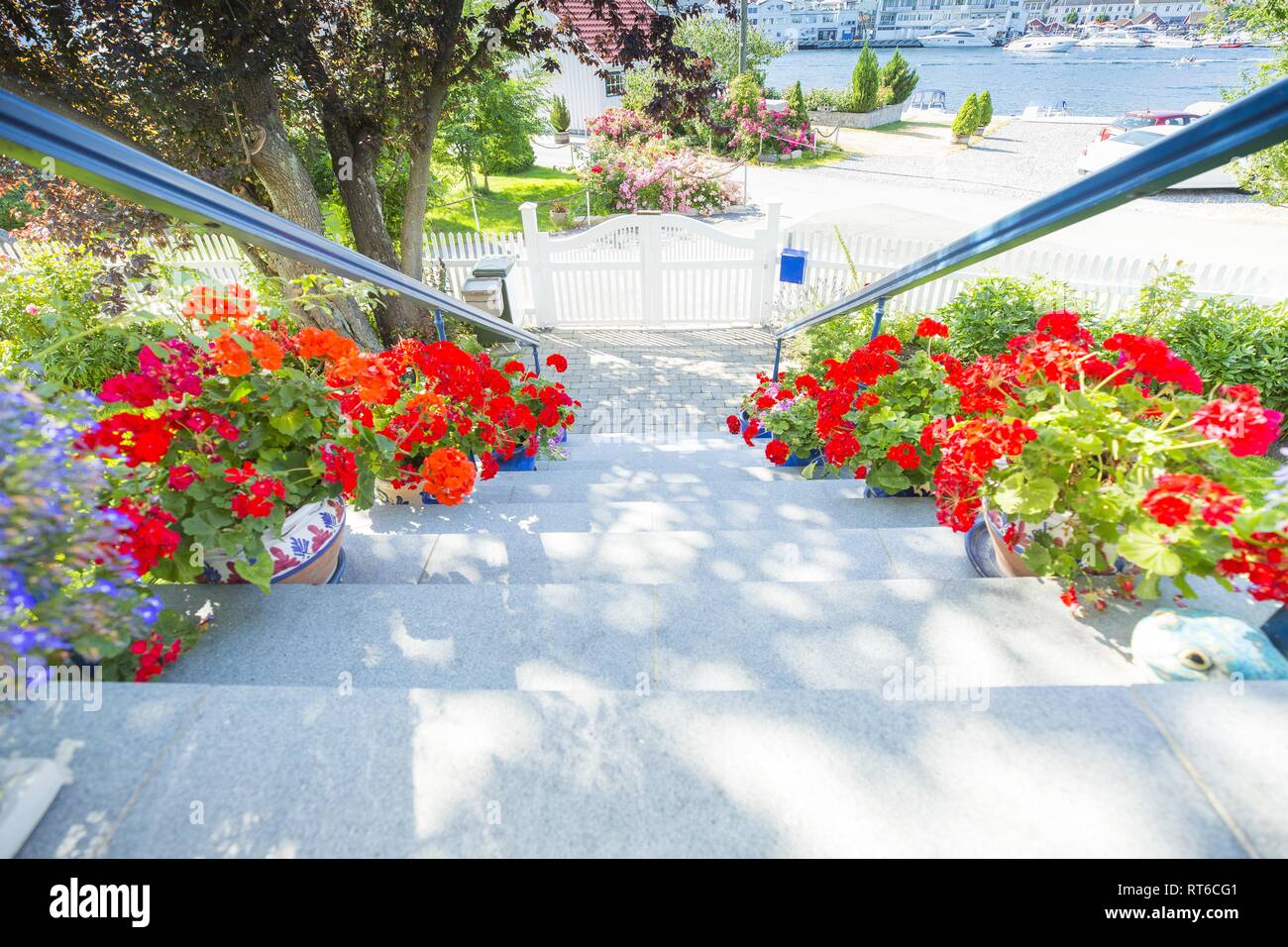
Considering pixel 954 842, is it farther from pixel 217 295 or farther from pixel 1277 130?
pixel 217 295

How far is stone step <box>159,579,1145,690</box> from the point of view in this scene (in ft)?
4.14

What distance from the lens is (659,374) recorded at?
5793mm

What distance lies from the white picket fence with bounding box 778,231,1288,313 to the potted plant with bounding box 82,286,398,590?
171 inches

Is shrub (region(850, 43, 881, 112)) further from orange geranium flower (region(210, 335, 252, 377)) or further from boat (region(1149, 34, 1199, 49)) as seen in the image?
boat (region(1149, 34, 1199, 49))

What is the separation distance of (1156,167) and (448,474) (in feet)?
6.30

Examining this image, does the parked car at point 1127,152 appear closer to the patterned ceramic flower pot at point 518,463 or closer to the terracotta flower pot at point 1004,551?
the patterned ceramic flower pot at point 518,463

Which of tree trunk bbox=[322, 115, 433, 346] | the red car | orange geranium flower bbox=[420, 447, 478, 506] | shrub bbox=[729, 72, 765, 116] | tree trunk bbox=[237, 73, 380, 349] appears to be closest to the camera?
orange geranium flower bbox=[420, 447, 478, 506]

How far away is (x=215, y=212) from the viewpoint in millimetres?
1484

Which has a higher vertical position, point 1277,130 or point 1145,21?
point 1145,21

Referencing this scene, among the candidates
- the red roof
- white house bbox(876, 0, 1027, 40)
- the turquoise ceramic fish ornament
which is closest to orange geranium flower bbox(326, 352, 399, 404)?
the turquoise ceramic fish ornament

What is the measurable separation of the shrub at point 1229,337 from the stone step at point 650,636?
3.78 metres

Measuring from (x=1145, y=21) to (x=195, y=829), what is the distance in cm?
10189
